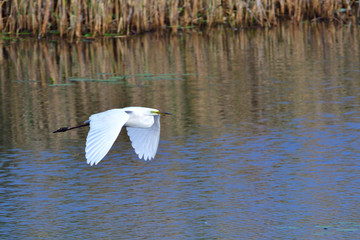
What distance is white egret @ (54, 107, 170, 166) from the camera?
4836mm

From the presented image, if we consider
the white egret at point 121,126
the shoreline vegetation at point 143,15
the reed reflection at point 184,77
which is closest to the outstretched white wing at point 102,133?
the white egret at point 121,126

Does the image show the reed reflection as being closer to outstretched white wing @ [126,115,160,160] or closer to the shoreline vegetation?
the shoreline vegetation

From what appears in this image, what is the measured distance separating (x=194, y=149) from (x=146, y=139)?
3.55ft

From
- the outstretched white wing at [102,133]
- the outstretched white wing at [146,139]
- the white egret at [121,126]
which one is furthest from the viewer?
the outstretched white wing at [146,139]

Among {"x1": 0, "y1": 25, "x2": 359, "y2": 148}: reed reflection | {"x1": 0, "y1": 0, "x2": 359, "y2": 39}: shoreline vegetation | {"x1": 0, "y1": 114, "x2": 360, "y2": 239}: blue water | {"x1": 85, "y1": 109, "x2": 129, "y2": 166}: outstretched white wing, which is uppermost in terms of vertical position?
{"x1": 0, "y1": 0, "x2": 359, "y2": 39}: shoreline vegetation

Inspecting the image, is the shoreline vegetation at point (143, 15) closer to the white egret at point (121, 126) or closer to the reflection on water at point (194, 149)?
the reflection on water at point (194, 149)

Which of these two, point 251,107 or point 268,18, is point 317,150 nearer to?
point 251,107

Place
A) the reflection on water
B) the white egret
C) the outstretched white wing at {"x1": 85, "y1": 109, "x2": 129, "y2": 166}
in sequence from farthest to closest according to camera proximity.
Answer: the reflection on water < the white egret < the outstretched white wing at {"x1": 85, "y1": 109, "x2": 129, "y2": 166}

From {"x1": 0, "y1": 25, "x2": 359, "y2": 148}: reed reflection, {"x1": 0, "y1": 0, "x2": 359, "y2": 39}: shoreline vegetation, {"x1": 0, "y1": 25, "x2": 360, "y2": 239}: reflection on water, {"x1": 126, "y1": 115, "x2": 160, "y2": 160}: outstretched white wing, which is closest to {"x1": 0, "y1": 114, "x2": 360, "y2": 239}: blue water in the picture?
{"x1": 0, "y1": 25, "x2": 360, "y2": 239}: reflection on water

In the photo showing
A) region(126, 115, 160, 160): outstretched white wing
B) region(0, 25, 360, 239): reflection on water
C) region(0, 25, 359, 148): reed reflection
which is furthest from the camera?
region(0, 25, 359, 148): reed reflection

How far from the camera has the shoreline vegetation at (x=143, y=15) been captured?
14641 mm

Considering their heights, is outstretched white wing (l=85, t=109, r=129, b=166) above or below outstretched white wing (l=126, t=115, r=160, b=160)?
above

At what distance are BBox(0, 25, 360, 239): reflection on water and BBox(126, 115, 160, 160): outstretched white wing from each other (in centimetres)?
23

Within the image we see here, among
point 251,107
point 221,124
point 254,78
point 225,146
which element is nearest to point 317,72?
point 254,78
